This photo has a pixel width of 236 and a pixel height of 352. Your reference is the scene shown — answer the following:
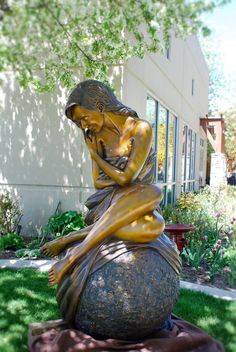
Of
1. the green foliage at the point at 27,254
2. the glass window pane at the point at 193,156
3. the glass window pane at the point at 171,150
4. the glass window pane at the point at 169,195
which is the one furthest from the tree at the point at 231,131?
the green foliage at the point at 27,254

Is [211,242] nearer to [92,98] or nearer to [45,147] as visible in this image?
[45,147]

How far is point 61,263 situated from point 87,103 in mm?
1227

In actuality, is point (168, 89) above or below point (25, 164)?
above

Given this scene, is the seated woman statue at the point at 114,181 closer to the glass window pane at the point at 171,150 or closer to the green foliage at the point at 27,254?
the green foliage at the point at 27,254

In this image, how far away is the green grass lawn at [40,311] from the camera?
3670 millimetres

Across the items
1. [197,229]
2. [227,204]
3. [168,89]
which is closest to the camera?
[197,229]

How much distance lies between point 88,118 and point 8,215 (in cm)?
525

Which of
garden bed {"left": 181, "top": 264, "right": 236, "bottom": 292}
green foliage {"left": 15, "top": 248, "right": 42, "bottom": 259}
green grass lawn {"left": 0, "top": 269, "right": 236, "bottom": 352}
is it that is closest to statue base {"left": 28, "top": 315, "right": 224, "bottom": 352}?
green grass lawn {"left": 0, "top": 269, "right": 236, "bottom": 352}

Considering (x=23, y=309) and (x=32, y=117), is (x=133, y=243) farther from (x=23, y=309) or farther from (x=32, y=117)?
(x=32, y=117)

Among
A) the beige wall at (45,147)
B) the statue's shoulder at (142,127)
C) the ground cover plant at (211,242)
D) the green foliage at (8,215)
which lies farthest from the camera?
the beige wall at (45,147)

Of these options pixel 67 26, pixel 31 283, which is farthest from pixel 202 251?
pixel 67 26

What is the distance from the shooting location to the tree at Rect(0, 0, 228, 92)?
521 cm

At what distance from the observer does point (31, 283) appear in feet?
16.8

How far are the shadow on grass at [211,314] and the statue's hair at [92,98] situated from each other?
2214 millimetres
